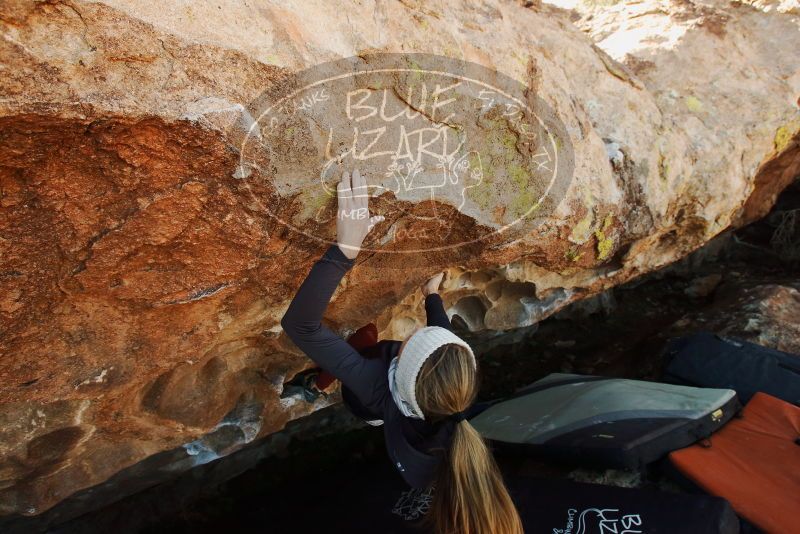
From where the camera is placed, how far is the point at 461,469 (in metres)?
1.63

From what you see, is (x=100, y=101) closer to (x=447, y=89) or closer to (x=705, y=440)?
(x=447, y=89)

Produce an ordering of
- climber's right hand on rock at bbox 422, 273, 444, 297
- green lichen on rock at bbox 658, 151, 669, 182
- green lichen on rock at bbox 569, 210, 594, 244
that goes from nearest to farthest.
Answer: green lichen on rock at bbox 569, 210, 594, 244, climber's right hand on rock at bbox 422, 273, 444, 297, green lichen on rock at bbox 658, 151, 669, 182

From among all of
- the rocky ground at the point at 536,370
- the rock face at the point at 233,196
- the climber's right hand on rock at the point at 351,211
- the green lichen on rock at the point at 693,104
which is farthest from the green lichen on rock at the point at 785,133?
the climber's right hand on rock at the point at 351,211

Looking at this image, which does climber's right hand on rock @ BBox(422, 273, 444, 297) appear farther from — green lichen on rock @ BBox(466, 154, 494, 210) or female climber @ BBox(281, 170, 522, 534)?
female climber @ BBox(281, 170, 522, 534)

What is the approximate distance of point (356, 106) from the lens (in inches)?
67.7

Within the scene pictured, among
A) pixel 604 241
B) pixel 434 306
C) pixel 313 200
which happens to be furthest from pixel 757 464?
pixel 313 200

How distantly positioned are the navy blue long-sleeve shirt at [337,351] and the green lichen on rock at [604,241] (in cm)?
128

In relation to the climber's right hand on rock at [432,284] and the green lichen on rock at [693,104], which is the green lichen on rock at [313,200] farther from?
the green lichen on rock at [693,104]

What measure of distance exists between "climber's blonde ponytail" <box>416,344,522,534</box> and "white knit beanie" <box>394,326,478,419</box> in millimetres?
21

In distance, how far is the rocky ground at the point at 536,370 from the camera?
9.58 feet

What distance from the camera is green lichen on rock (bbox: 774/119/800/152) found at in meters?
3.16

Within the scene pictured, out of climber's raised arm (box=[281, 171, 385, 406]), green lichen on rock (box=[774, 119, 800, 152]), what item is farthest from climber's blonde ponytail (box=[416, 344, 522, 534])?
green lichen on rock (box=[774, 119, 800, 152])

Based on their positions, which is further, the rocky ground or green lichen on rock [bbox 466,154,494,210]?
the rocky ground

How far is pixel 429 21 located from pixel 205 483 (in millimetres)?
3030
